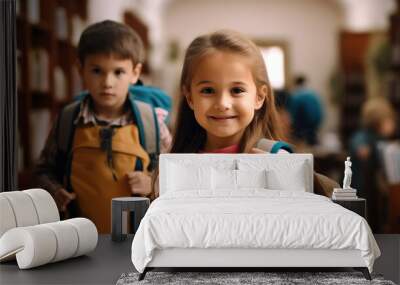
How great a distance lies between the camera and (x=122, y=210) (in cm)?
486

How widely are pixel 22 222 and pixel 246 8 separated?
908 cm

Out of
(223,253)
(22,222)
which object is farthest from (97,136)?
(223,253)

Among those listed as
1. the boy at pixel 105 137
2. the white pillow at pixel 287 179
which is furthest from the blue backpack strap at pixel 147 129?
the white pillow at pixel 287 179

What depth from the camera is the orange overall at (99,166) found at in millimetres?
5141

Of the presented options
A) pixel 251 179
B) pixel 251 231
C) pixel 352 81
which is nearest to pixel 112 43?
pixel 251 179

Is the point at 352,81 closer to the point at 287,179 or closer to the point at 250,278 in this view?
the point at 287,179

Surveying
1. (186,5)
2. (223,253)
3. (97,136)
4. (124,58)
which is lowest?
(223,253)

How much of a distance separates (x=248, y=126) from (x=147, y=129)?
0.70 m

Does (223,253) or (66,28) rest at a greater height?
(66,28)

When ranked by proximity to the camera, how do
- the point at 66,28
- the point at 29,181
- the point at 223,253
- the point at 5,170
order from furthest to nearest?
the point at 66,28
the point at 29,181
the point at 5,170
the point at 223,253

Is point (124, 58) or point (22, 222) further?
point (124, 58)

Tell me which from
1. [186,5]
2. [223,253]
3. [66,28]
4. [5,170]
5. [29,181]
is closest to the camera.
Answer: [223,253]

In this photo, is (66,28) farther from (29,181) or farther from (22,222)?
(22,222)

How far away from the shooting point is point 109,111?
17.0ft
